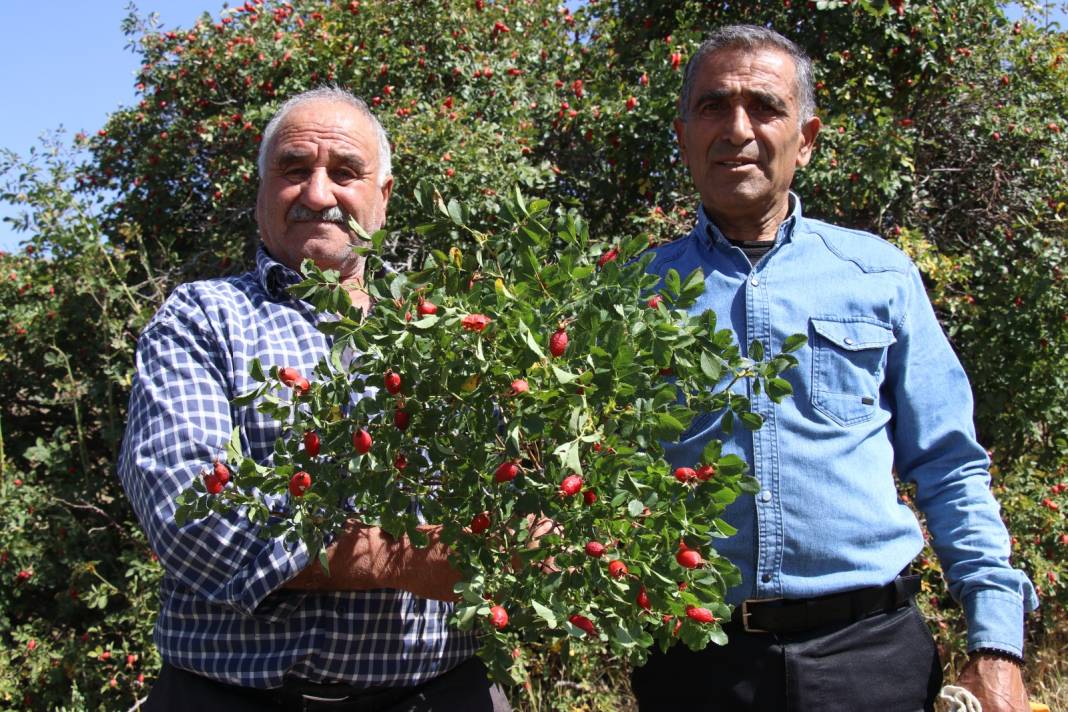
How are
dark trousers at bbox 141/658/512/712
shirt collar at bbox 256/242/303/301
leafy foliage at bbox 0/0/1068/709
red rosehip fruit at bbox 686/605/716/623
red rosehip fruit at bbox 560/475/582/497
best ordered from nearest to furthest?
red rosehip fruit at bbox 560/475/582/497 < red rosehip fruit at bbox 686/605/716/623 < dark trousers at bbox 141/658/512/712 < shirt collar at bbox 256/242/303/301 < leafy foliage at bbox 0/0/1068/709

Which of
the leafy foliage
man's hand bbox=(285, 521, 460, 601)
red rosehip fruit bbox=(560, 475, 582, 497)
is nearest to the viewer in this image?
red rosehip fruit bbox=(560, 475, 582, 497)

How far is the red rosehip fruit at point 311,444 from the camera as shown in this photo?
4.56ft

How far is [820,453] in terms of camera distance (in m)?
1.88

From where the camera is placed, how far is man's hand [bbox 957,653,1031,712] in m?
1.80

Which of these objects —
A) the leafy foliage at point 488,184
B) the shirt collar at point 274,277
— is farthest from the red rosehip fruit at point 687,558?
the leafy foliage at point 488,184

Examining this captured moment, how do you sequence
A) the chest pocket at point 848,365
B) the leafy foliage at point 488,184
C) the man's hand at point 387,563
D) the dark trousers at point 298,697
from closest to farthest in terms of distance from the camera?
the man's hand at point 387,563 < the dark trousers at point 298,697 < the chest pocket at point 848,365 < the leafy foliage at point 488,184

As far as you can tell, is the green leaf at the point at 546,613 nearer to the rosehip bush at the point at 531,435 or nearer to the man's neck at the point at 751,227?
the rosehip bush at the point at 531,435

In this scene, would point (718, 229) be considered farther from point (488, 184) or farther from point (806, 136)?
point (488, 184)

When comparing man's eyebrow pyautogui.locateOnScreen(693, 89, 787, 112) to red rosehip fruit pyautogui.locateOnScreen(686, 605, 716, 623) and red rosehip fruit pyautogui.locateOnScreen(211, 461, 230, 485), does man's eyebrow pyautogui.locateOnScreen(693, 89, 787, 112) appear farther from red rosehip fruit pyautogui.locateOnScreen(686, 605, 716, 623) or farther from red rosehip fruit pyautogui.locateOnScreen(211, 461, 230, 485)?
red rosehip fruit pyautogui.locateOnScreen(211, 461, 230, 485)

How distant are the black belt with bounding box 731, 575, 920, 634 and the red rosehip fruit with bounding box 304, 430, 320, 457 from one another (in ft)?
2.91

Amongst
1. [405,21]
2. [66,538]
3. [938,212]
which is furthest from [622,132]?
[66,538]

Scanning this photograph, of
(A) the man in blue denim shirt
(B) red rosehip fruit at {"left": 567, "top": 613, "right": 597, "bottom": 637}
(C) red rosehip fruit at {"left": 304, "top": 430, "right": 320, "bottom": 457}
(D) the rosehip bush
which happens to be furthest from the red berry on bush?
(A) the man in blue denim shirt

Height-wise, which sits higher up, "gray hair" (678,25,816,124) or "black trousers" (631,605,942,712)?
"gray hair" (678,25,816,124)

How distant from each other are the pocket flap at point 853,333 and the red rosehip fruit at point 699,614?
31.8 inches
